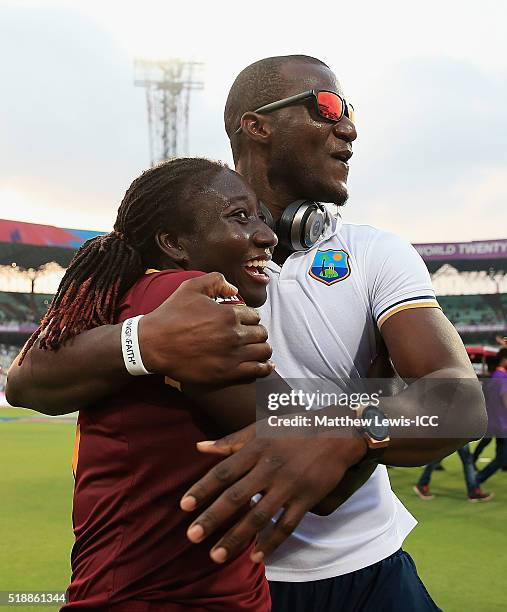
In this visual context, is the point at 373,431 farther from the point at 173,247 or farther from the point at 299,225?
the point at 299,225

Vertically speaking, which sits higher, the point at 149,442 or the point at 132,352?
the point at 132,352

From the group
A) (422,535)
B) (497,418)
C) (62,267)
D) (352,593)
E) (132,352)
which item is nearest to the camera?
(132,352)

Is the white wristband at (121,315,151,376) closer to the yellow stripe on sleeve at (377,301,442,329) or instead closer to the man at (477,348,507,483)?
the yellow stripe on sleeve at (377,301,442,329)

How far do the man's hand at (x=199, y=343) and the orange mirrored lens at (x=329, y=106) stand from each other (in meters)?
1.08

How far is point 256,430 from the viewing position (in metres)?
1.39

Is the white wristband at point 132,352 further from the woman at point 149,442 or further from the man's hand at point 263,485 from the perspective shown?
the man's hand at point 263,485

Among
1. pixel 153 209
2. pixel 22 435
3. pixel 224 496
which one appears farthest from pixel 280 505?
pixel 22 435

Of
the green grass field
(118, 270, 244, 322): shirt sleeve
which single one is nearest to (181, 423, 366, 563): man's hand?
(118, 270, 244, 322): shirt sleeve

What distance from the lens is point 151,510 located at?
1.51 meters

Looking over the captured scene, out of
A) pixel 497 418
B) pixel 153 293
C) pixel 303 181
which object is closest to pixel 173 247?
pixel 153 293

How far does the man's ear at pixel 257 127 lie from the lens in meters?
2.42

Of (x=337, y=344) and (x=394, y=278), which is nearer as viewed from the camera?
(x=394, y=278)

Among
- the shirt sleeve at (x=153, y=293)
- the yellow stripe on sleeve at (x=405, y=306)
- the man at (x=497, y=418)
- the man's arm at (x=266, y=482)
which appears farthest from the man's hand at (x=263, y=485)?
the man at (x=497, y=418)

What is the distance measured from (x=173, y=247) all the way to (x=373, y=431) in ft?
2.09
